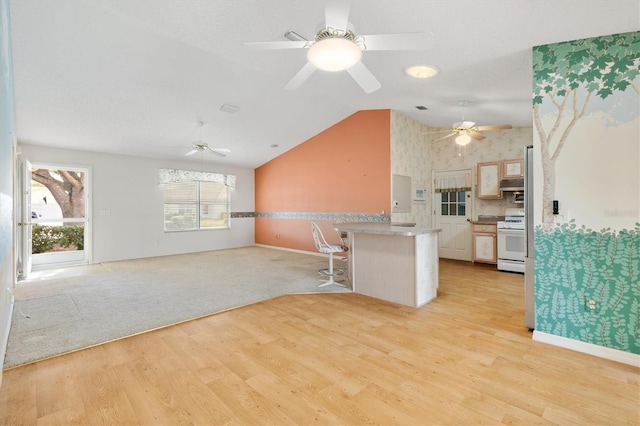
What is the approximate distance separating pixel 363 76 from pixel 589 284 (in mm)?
2578

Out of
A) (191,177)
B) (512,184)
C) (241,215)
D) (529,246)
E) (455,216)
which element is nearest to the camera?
(529,246)

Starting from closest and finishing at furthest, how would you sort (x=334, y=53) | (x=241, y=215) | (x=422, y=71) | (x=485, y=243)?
(x=334, y=53)
(x=422, y=71)
(x=485, y=243)
(x=241, y=215)

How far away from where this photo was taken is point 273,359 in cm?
233

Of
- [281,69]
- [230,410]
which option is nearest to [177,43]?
[281,69]

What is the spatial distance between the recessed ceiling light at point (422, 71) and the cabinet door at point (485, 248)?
3672 mm

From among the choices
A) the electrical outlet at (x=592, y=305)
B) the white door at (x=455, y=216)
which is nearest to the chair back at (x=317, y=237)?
the electrical outlet at (x=592, y=305)

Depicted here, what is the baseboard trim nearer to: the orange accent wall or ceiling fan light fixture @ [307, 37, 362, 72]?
ceiling fan light fixture @ [307, 37, 362, 72]

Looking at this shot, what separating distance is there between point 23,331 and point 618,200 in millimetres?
5427

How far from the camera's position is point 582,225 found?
2.47 metres

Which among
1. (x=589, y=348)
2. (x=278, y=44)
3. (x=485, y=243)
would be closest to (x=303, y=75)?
(x=278, y=44)

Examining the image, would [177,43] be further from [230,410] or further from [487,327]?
[487,327]

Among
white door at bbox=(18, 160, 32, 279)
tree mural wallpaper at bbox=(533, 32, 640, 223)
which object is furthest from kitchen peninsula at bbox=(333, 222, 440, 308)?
white door at bbox=(18, 160, 32, 279)

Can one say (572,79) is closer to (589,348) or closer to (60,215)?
(589,348)

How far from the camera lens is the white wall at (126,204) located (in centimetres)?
626
